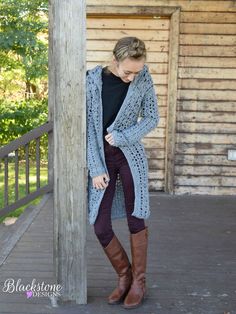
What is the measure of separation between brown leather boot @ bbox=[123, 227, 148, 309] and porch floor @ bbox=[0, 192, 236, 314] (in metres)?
0.05

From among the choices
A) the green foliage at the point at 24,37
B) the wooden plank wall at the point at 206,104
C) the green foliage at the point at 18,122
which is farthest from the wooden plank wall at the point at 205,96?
the green foliage at the point at 18,122

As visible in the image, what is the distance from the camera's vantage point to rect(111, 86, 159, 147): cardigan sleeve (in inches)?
108

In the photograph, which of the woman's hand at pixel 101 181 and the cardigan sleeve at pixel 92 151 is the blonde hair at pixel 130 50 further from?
the woman's hand at pixel 101 181

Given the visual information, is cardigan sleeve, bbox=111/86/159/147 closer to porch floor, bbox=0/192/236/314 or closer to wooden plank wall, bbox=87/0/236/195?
porch floor, bbox=0/192/236/314

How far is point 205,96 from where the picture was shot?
5504 mm

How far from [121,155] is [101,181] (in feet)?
0.58

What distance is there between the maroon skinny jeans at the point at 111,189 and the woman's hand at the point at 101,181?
0.16 ft

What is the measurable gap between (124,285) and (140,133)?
0.84m

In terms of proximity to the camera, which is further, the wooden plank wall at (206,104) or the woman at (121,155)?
the wooden plank wall at (206,104)

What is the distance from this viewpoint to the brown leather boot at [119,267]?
2879mm

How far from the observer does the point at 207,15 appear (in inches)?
213

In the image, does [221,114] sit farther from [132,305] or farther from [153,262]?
[132,305]

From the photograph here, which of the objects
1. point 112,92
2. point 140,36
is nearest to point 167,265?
point 112,92

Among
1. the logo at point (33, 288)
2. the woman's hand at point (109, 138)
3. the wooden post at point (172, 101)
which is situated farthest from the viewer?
the wooden post at point (172, 101)
